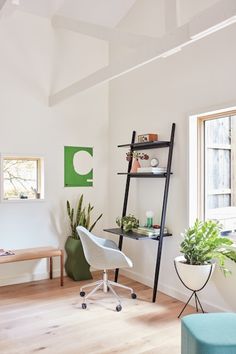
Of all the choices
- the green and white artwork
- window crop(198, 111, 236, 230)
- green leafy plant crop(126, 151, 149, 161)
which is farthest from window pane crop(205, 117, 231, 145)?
the green and white artwork

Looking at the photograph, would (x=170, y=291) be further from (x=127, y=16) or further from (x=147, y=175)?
(x=127, y=16)

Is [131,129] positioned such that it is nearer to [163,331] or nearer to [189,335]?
[163,331]

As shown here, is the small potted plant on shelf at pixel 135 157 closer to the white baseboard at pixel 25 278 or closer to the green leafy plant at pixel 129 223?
the green leafy plant at pixel 129 223

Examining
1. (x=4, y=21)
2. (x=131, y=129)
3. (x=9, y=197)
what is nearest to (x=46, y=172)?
(x=9, y=197)

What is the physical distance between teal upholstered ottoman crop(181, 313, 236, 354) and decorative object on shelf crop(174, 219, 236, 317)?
887 millimetres

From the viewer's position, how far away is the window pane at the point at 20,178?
465 cm

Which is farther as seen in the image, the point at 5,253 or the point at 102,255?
the point at 5,253

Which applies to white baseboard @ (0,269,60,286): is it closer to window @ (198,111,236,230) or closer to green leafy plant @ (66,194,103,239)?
green leafy plant @ (66,194,103,239)

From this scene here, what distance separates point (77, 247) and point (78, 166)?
3.83 feet

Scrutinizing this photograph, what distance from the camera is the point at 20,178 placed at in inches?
188

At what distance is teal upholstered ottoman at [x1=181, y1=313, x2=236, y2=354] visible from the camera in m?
2.04

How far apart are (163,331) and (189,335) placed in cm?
96

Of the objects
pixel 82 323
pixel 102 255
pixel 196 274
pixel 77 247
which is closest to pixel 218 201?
pixel 196 274

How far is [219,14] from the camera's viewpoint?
2.20 metres
